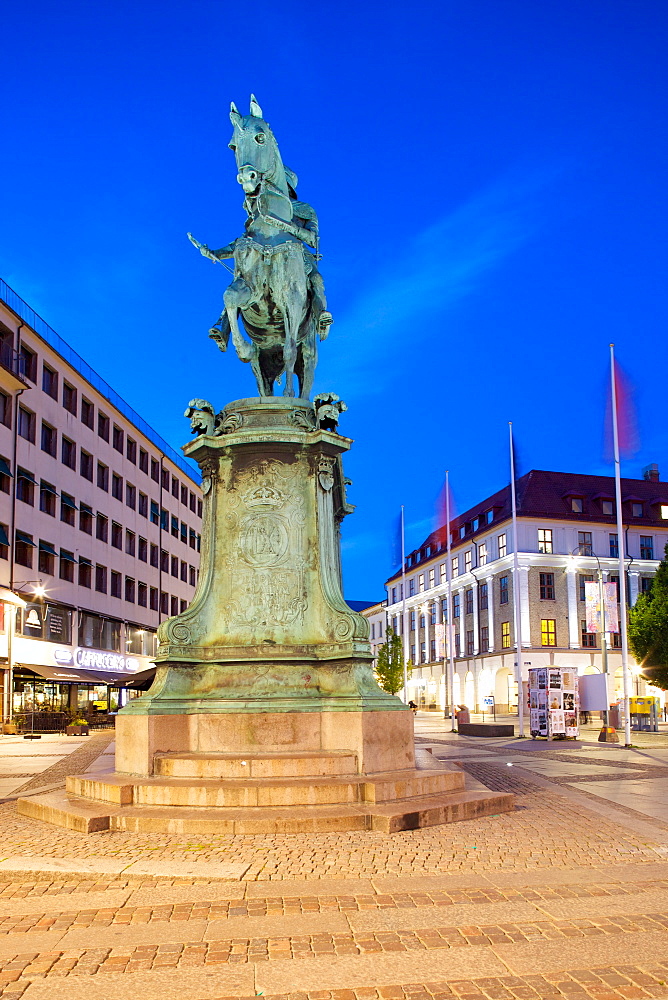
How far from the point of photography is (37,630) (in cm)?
4406

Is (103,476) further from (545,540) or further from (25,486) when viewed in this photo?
(545,540)

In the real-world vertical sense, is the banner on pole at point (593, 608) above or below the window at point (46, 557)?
below

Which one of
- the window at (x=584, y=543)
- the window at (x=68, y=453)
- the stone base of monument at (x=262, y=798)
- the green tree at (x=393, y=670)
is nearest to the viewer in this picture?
the stone base of monument at (x=262, y=798)

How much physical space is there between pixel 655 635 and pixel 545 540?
2657cm

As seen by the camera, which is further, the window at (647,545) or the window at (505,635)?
the window at (647,545)

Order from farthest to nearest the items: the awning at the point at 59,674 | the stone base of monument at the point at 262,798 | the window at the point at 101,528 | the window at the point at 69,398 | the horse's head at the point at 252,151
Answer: the window at the point at 101,528, the window at the point at 69,398, the awning at the point at 59,674, the horse's head at the point at 252,151, the stone base of monument at the point at 262,798

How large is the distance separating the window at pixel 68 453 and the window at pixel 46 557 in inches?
199

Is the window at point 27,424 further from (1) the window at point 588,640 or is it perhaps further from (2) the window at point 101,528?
(1) the window at point 588,640

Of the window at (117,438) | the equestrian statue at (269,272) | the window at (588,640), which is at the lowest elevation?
the window at (588,640)

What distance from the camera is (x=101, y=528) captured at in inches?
2168

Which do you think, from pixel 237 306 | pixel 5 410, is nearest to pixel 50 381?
pixel 5 410

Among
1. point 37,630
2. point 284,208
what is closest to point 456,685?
point 37,630

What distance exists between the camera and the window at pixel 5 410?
4200 centimetres

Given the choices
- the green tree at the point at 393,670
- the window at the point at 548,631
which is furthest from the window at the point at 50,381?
the window at the point at 548,631
